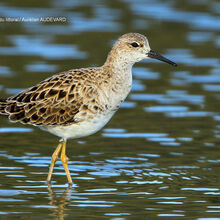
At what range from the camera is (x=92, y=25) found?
3177cm

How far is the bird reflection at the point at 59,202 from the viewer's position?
13.8 m

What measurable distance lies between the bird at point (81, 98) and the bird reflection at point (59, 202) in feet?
1.94

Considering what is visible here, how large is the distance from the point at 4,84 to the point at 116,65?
810 cm

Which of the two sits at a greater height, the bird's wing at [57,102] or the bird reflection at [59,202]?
the bird's wing at [57,102]

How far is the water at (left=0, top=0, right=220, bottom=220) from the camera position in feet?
47.8

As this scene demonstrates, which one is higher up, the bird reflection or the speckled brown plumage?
the speckled brown plumage

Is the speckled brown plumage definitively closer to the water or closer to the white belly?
the white belly

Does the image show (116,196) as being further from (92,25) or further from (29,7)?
(29,7)

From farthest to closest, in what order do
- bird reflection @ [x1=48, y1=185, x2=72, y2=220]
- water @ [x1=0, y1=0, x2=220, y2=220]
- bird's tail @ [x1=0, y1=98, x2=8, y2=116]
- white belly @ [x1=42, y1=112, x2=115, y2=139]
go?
1. bird's tail @ [x1=0, y1=98, x2=8, y2=116]
2. white belly @ [x1=42, y1=112, x2=115, y2=139]
3. water @ [x1=0, y1=0, x2=220, y2=220]
4. bird reflection @ [x1=48, y1=185, x2=72, y2=220]

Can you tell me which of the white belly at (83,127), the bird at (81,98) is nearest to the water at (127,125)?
the white belly at (83,127)

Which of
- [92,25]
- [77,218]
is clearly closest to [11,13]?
[92,25]

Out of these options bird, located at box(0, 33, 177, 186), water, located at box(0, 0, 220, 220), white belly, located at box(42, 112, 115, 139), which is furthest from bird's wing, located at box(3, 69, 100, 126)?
water, located at box(0, 0, 220, 220)

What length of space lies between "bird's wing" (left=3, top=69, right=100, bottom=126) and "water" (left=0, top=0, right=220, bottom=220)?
1.29 meters

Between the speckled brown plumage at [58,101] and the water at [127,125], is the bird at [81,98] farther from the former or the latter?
the water at [127,125]
